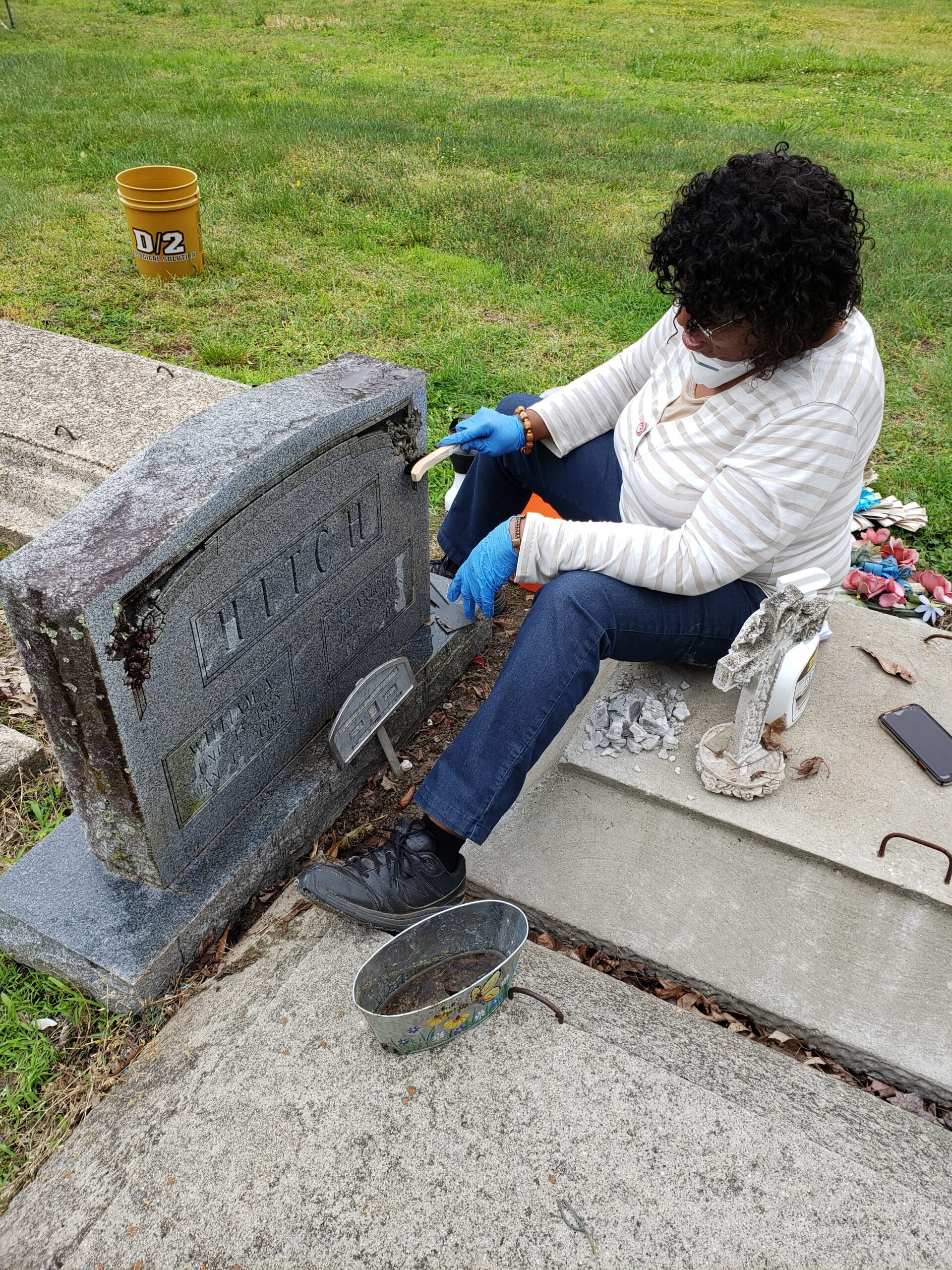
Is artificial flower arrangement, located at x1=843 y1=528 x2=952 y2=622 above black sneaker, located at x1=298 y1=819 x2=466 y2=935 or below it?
below

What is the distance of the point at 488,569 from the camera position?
7.06 feet

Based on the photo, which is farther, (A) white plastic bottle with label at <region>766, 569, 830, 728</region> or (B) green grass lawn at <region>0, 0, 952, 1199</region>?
(B) green grass lawn at <region>0, 0, 952, 1199</region>

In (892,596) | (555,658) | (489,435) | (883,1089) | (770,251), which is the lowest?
(883,1089)

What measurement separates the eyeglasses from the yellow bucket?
4019 millimetres

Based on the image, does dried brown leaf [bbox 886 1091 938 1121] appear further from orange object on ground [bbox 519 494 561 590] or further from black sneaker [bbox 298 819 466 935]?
orange object on ground [bbox 519 494 561 590]

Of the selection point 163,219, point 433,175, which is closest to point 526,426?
point 163,219

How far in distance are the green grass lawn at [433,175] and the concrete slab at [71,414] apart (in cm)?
57

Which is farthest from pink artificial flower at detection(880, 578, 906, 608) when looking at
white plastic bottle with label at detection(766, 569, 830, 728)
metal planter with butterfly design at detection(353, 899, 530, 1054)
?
metal planter with butterfly design at detection(353, 899, 530, 1054)

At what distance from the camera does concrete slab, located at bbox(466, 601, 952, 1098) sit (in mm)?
1940

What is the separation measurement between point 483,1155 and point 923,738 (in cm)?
139

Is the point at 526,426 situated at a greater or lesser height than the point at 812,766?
greater

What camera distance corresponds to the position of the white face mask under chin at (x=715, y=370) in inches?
79.5

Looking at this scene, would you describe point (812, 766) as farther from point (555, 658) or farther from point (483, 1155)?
point (483, 1155)

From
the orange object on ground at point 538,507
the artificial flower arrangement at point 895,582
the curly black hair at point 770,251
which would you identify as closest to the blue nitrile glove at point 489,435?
the orange object on ground at point 538,507
